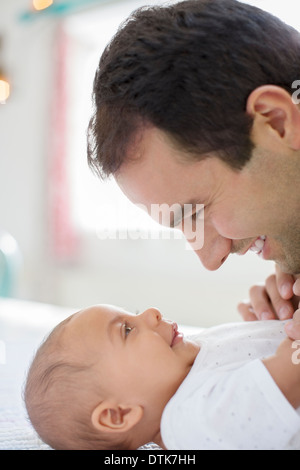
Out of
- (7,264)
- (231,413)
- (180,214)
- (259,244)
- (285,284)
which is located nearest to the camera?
(231,413)

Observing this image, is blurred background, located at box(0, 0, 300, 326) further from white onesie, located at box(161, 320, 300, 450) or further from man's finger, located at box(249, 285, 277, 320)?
white onesie, located at box(161, 320, 300, 450)

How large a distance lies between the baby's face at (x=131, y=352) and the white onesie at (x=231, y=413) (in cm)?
5

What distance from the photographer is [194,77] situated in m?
1.20

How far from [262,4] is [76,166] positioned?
1893 mm

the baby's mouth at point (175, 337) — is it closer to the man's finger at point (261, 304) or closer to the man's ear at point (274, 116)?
the man's finger at point (261, 304)

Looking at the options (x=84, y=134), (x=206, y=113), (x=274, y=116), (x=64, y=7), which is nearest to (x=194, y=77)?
(x=206, y=113)

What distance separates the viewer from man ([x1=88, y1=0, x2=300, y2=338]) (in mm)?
1200

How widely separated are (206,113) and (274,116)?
0.14m

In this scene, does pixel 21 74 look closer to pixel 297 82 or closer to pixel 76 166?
pixel 76 166

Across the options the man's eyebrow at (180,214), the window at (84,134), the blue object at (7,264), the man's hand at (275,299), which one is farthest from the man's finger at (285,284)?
the window at (84,134)

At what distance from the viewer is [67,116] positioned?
4688 millimetres

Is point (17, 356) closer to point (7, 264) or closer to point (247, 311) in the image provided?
point (247, 311)

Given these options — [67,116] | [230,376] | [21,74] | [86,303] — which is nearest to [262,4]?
[67,116]

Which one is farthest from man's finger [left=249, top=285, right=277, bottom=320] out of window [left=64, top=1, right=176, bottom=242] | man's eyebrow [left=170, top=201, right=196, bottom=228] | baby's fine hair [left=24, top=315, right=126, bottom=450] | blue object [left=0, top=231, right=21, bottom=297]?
window [left=64, top=1, right=176, bottom=242]
